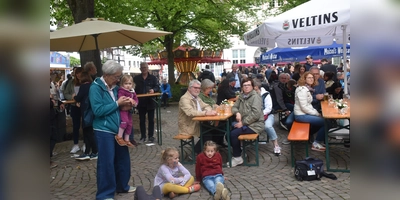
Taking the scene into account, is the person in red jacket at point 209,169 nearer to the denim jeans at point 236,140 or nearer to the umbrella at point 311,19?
the denim jeans at point 236,140

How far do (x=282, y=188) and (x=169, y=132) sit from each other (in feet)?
18.0

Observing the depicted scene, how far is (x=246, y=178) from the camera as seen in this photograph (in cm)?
524

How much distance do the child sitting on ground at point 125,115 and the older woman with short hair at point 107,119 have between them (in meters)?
0.06

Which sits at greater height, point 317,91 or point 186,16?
point 186,16

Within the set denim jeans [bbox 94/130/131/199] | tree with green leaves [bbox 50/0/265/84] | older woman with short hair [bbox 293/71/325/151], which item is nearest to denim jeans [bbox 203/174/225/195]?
denim jeans [bbox 94/130/131/199]

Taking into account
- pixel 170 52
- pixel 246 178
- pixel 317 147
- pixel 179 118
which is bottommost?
pixel 246 178

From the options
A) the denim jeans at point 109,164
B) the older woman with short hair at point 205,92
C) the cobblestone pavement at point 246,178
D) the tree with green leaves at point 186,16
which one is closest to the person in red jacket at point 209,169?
the cobblestone pavement at point 246,178

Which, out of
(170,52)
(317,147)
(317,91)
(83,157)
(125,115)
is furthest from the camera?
(170,52)

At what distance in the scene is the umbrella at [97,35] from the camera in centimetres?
579

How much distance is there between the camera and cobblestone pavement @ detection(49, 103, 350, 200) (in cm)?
452

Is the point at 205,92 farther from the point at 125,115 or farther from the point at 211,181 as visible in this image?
the point at 125,115

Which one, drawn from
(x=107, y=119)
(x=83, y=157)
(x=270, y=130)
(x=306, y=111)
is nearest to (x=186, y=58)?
(x=83, y=157)

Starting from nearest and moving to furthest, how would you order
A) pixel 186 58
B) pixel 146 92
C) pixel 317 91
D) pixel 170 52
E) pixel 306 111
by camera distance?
pixel 306 111, pixel 317 91, pixel 146 92, pixel 170 52, pixel 186 58

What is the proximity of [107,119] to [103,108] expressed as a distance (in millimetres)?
180
